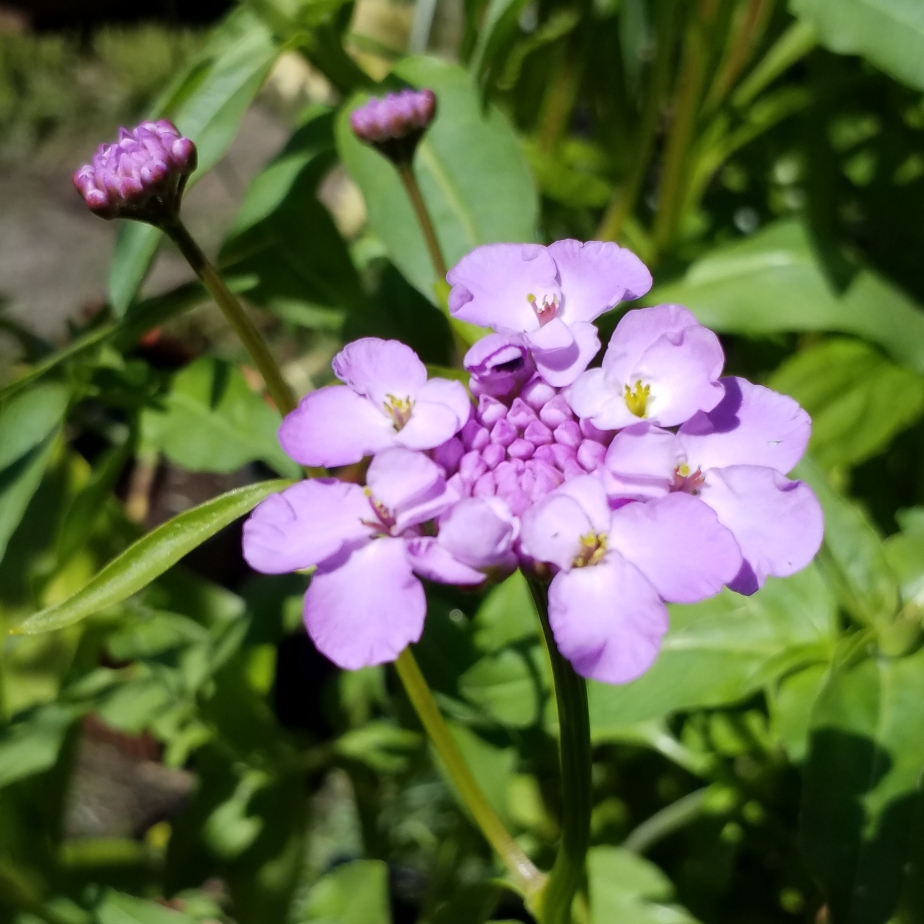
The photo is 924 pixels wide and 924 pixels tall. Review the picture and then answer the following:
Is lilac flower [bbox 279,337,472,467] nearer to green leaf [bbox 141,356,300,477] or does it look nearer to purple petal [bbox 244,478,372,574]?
purple petal [bbox 244,478,372,574]

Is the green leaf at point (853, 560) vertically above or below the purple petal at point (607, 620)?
below

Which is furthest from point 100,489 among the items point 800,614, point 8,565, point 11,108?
point 11,108

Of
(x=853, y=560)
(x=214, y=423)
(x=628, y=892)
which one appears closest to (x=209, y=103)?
(x=214, y=423)

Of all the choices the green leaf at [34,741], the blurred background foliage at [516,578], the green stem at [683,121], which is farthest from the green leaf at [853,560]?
the green leaf at [34,741]

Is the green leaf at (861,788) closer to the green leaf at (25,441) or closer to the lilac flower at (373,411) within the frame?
the lilac flower at (373,411)

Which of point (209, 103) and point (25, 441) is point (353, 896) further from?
point (209, 103)

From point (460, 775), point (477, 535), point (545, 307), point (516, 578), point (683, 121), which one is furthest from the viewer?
point (683, 121)
